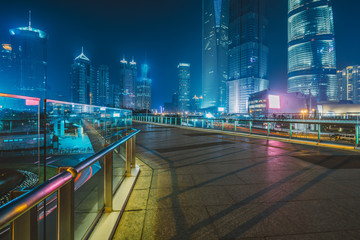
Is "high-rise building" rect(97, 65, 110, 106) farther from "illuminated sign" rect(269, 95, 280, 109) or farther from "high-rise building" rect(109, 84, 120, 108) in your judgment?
"illuminated sign" rect(269, 95, 280, 109)

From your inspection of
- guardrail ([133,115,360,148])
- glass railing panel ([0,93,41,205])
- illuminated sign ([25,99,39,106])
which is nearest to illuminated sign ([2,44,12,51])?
guardrail ([133,115,360,148])

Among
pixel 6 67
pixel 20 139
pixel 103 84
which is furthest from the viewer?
pixel 103 84

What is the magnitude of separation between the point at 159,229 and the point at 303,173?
3.95 meters

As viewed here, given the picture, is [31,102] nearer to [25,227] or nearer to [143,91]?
[25,227]

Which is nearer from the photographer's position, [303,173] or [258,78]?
[303,173]

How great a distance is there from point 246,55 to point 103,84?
487ft

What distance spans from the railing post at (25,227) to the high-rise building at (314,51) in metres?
169

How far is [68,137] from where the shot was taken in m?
3.51

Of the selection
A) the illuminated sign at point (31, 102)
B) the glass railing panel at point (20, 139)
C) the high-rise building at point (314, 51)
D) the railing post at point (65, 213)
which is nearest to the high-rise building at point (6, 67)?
the glass railing panel at point (20, 139)

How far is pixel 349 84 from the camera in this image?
159 meters

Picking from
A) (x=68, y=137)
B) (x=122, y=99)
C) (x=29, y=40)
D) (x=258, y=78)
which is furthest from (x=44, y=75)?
(x=258, y=78)

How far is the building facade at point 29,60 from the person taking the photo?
11931 cm

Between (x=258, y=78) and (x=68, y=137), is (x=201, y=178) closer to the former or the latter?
(x=68, y=137)

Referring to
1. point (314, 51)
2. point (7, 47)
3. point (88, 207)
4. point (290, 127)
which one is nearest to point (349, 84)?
point (314, 51)
